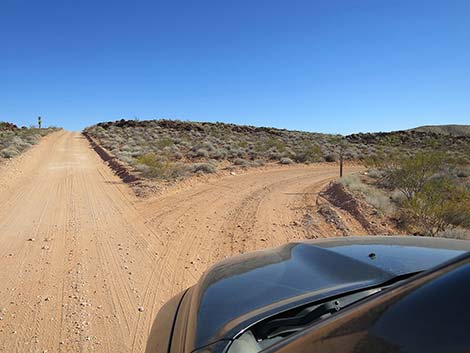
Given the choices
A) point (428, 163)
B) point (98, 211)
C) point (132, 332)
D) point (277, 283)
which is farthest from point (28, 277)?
point (428, 163)

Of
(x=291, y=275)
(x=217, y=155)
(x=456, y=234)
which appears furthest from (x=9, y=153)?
(x=291, y=275)

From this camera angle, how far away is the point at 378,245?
2951 mm

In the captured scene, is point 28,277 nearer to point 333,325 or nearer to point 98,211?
point 98,211

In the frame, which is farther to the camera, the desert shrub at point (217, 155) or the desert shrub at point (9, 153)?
the desert shrub at point (217, 155)

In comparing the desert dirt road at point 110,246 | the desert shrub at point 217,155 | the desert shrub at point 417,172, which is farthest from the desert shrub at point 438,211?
the desert shrub at point 217,155

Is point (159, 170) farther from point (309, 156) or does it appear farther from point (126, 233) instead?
point (309, 156)

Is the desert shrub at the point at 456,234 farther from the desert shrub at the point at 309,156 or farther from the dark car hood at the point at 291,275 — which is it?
the desert shrub at the point at 309,156

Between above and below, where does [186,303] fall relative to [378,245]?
below

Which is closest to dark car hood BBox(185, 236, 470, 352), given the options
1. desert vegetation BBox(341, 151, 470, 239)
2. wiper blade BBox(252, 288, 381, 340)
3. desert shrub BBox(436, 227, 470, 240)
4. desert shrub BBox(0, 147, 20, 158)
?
wiper blade BBox(252, 288, 381, 340)

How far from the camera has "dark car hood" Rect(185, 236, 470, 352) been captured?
6.12 feet

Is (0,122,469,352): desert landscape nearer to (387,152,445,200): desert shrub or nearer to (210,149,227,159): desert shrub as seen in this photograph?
(387,152,445,200): desert shrub

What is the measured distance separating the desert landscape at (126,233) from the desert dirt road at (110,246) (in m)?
0.02

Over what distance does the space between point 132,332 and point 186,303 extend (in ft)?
6.17

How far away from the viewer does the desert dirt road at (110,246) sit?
3875 mm
